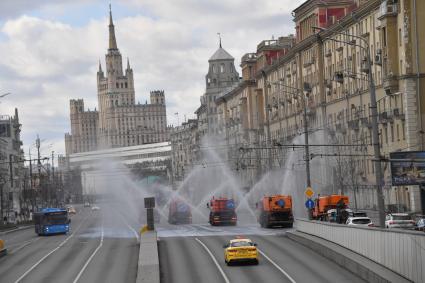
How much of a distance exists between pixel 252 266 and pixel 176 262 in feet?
18.1

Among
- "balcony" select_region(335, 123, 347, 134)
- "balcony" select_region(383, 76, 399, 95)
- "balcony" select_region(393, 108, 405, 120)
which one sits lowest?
"balcony" select_region(335, 123, 347, 134)

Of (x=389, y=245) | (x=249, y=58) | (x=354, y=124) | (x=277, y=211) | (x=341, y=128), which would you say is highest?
(x=249, y=58)

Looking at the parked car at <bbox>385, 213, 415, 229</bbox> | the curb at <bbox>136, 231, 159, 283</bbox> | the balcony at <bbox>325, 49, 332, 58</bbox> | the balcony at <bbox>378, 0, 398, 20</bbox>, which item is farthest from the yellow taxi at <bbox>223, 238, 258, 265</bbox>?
Answer: the balcony at <bbox>325, 49, 332, 58</bbox>

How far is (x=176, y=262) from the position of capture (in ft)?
178

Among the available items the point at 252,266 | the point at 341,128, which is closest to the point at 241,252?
the point at 252,266

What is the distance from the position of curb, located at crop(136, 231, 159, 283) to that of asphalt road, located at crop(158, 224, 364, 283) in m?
0.69

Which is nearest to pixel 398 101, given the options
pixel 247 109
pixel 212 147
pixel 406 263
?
pixel 406 263

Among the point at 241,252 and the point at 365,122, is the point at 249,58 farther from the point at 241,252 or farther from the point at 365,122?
the point at 241,252

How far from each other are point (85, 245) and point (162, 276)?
974 inches

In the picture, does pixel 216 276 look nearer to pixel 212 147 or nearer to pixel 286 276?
pixel 286 276

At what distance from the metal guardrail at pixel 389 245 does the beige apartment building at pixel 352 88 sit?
1156 cm

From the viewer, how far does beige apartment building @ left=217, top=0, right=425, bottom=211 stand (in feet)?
286

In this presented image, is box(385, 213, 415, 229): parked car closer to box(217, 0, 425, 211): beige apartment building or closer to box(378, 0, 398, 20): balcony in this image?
box(217, 0, 425, 211): beige apartment building

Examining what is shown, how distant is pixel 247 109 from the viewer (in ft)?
572
